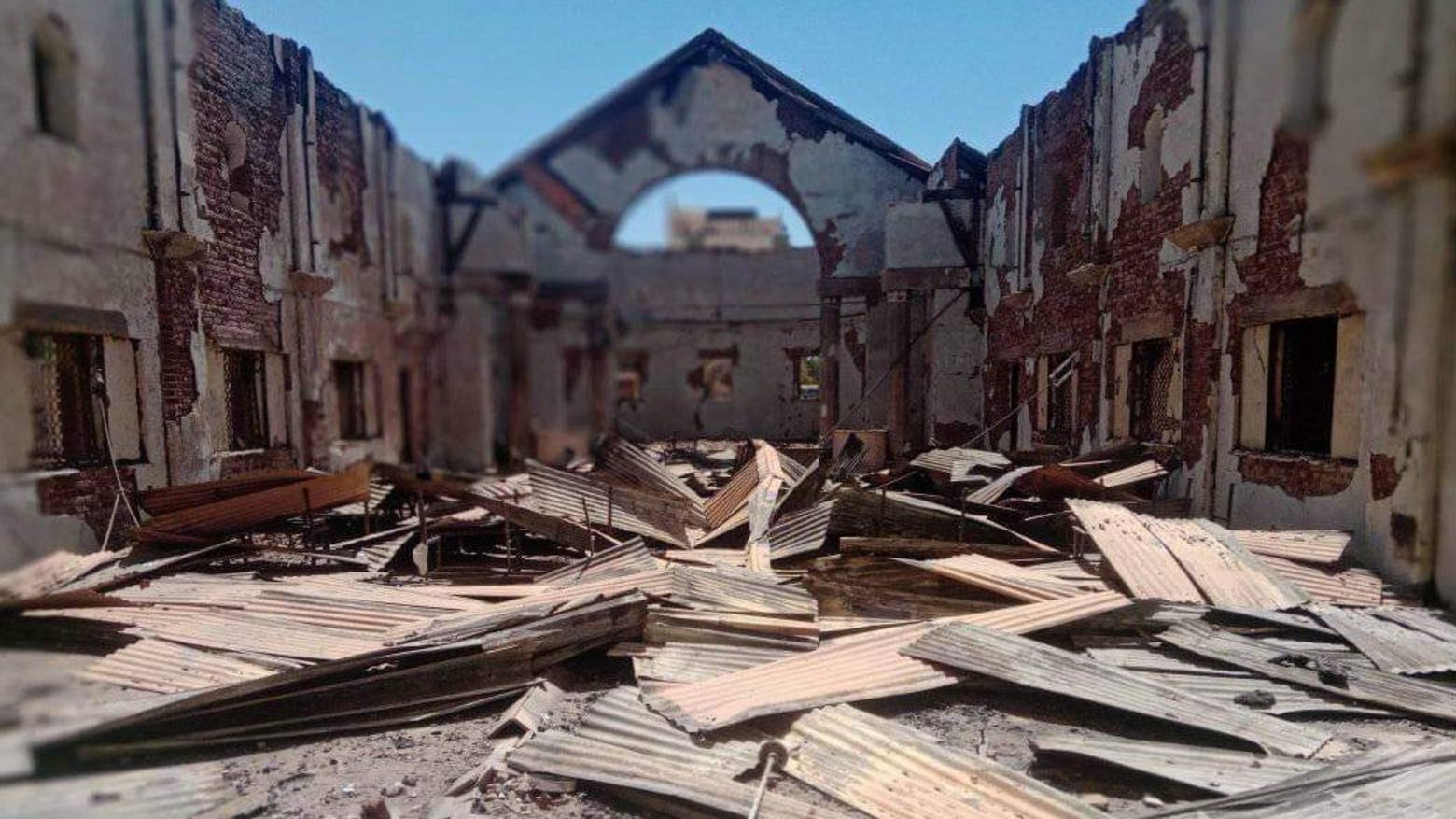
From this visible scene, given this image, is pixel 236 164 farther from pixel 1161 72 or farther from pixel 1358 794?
pixel 1358 794

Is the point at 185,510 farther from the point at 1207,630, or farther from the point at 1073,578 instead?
the point at 1207,630

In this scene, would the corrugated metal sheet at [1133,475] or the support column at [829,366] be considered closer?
the corrugated metal sheet at [1133,475]

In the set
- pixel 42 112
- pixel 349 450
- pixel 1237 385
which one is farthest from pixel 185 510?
pixel 1237 385

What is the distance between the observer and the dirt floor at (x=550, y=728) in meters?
2.61

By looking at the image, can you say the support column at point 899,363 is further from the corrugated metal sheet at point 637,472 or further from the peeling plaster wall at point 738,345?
the corrugated metal sheet at point 637,472

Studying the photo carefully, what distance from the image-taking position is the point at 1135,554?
15.3ft

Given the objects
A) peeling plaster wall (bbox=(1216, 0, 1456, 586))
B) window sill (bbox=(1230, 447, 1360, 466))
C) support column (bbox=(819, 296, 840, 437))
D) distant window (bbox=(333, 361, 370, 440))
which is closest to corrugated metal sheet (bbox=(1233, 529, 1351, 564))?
window sill (bbox=(1230, 447, 1360, 466))

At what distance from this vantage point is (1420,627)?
3.85m

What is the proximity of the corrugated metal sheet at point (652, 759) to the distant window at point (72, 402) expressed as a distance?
20.1 feet

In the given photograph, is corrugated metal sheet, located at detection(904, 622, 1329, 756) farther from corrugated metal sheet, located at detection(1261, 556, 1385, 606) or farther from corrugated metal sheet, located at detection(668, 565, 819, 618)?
corrugated metal sheet, located at detection(1261, 556, 1385, 606)

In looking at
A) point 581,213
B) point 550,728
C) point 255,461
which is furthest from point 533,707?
point 255,461

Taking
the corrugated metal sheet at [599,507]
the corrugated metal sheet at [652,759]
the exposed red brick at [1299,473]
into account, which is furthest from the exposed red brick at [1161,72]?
the corrugated metal sheet at [652,759]

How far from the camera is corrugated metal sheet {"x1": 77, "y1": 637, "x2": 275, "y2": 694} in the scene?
10.8ft

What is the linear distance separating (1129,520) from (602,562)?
402 centimetres
